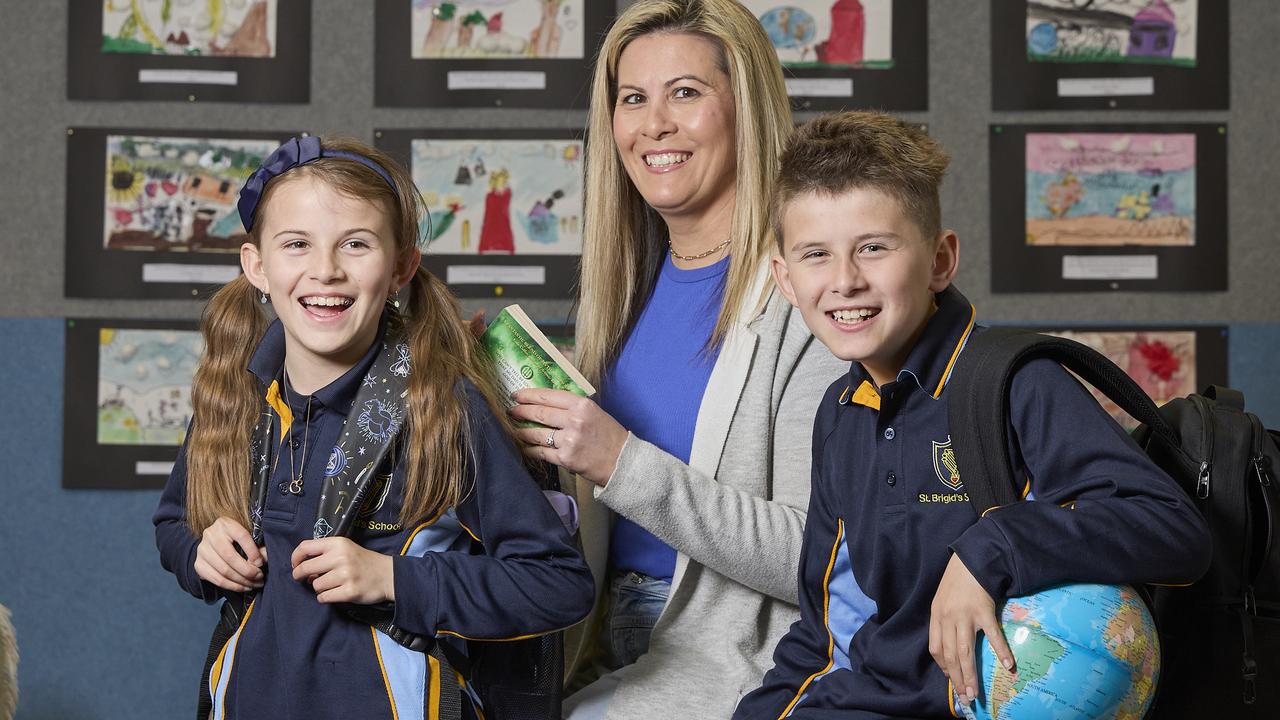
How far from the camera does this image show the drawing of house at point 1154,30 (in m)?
2.61

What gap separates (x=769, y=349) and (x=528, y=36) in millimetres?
1375

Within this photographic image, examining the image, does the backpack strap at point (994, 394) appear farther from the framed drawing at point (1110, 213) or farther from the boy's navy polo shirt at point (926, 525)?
the framed drawing at point (1110, 213)

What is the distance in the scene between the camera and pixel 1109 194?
2.64m

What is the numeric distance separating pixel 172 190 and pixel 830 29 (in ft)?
5.19

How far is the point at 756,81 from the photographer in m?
1.65

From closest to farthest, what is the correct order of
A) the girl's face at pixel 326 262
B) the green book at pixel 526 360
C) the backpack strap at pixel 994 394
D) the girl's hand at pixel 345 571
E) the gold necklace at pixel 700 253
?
the backpack strap at pixel 994 394 < the girl's hand at pixel 345 571 < the girl's face at pixel 326 262 < the green book at pixel 526 360 < the gold necklace at pixel 700 253

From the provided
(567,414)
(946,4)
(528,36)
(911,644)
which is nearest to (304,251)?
(567,414)

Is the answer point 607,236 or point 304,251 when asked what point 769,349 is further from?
point 304,251

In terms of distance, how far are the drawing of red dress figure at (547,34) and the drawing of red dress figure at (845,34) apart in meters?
0.62

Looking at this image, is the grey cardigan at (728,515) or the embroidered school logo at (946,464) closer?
the embroidered school logo at (946,464)

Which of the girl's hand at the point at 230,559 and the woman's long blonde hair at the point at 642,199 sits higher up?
the woman's long blonde hair at the point at 642,199

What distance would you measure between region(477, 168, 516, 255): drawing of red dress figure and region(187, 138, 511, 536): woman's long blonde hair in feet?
3.70

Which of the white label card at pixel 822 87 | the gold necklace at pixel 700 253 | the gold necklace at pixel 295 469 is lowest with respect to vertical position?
the gold necklace at pixel 295 469

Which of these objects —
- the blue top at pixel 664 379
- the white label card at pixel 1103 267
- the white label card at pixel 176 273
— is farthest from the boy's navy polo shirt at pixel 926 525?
the white label card at pixel 176 273
